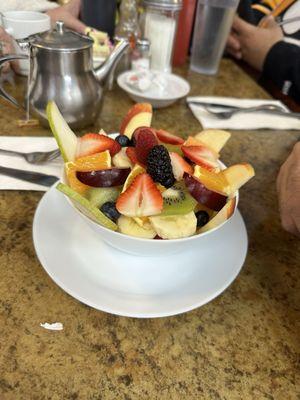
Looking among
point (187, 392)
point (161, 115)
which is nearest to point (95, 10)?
point (161, 115)

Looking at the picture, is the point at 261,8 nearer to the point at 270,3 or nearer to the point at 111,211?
the point at 270,3

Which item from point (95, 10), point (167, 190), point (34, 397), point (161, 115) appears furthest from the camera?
point (95, 10)

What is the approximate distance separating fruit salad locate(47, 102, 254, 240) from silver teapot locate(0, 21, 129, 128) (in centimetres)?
22

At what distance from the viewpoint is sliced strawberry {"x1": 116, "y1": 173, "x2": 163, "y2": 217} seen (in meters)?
0.40

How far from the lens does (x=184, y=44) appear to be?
3.88 ft

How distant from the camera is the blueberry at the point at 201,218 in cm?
44

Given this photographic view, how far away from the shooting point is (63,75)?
0.67 m

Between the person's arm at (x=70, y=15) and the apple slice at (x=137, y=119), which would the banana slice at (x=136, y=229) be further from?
the person's arm at (x=70, y=15)

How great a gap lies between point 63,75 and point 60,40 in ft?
0.20

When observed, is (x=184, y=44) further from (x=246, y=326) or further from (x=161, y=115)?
(x=246, y=326)

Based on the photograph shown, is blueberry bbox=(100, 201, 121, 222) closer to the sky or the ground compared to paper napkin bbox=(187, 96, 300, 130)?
closer to the sky

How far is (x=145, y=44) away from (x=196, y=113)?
266 mm

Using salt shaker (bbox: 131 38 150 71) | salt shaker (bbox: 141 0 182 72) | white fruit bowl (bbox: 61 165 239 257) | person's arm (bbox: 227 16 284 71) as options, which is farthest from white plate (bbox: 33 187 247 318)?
person's arm (bbox: 227 16 284 71)

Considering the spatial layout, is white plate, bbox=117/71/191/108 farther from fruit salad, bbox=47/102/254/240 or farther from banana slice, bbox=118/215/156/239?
banana slice, bbox=118/215/156/239
